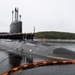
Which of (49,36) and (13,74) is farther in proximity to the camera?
(49,36)

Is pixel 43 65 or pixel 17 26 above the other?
pixel 17 26

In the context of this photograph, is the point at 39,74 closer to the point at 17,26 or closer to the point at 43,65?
the point at 43,65

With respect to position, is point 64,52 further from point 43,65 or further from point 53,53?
point 43,65

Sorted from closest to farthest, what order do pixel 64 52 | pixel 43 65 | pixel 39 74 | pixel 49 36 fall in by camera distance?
pixel 39 74 < pixel 43 65 < pixel 64 52 < pixel 49 36

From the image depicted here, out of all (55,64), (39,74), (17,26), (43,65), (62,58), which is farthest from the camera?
(17,26)

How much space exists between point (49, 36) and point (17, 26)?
11369cm

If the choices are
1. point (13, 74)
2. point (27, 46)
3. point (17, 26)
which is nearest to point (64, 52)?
point (27, 46)

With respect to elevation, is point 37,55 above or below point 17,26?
below

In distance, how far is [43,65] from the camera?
25.9 feet

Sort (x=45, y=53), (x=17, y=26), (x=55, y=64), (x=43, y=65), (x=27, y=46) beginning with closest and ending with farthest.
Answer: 1. (x=43, y=65)
2. (x=55, y=64)
3. (x=45, y=53)
4. (x=27, y=46)
5. (x=17, y=26)

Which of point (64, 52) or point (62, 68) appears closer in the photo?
point (62, 68)

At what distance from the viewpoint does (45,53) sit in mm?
16438

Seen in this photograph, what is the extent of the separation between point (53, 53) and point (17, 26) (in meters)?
21.4

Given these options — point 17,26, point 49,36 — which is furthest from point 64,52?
point 49,36
